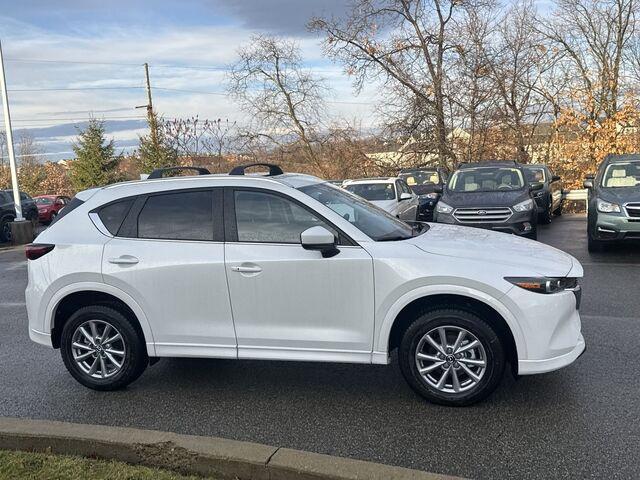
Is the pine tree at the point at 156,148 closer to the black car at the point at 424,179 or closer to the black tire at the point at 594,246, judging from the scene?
the black car at the point at 424,179

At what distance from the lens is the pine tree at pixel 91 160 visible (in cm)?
4041

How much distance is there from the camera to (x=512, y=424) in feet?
13.0

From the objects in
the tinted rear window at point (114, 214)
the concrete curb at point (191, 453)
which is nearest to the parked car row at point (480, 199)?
the tinted rear window at point (114, 214)

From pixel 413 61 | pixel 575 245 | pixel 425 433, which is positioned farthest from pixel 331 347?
pixel 413 61

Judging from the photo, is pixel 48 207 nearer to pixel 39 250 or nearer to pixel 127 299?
pixel 39 250

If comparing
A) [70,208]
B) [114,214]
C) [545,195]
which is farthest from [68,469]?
[545,195]

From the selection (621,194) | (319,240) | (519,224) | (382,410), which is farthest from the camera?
(519,224)

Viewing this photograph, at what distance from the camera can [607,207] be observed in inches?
390

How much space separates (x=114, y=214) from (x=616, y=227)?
8222mm

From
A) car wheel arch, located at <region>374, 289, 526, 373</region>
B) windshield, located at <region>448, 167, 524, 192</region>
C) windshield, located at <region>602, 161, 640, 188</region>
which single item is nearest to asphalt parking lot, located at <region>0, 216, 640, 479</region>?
car wheel arch, located at <region>374, 289, 526, 373</region>

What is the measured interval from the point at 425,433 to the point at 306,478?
104 centimetres

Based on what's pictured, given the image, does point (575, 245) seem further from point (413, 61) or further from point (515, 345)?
point (413, 61)

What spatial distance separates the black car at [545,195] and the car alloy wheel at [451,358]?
1084 cm

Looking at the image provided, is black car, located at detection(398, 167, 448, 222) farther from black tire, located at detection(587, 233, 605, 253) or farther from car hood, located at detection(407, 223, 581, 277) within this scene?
car hood, located at detection(407, 223, 581, 277)
